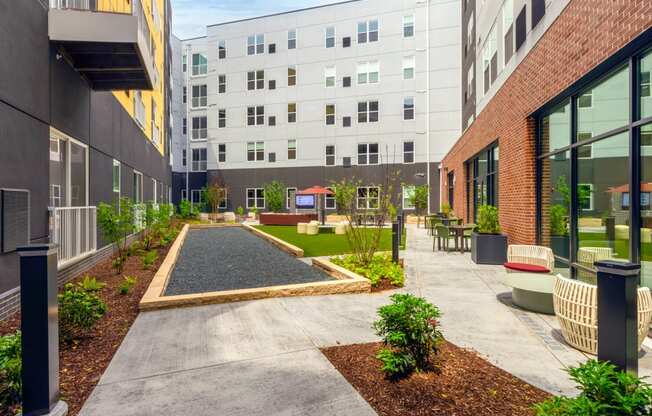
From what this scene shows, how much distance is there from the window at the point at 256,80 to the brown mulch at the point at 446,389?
3732 cm

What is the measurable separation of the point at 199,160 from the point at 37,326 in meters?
41.4

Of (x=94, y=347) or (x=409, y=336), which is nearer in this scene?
(x=409, y=336)

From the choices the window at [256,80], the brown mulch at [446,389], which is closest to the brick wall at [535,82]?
the brown mulch at [446,389]

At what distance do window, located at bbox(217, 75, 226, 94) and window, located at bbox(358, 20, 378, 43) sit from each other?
1482cm

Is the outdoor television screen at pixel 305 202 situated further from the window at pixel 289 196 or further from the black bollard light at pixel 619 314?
→ the black bollard light at pixel 619 314

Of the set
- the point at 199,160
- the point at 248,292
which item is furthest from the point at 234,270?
the point at 199,160

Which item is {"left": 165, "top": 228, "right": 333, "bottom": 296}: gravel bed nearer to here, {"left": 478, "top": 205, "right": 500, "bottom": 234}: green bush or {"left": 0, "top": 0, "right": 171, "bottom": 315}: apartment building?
{"left": 0, "top": 0, "right": 171, "bottom": 315}: apartment building

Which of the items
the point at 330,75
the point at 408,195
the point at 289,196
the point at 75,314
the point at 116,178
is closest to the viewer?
the point at 75,314

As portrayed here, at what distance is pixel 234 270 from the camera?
9578 millimetres

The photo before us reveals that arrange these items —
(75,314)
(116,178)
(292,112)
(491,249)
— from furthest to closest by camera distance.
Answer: (292,112) → (116,178) → (491,249) → (75,314)

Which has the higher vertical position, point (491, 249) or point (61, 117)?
point (61, 117)

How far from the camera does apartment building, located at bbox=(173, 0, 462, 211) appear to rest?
33000 millimetres

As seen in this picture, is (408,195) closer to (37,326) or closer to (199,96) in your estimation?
(199,96)

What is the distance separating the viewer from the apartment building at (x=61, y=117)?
18.1ft
